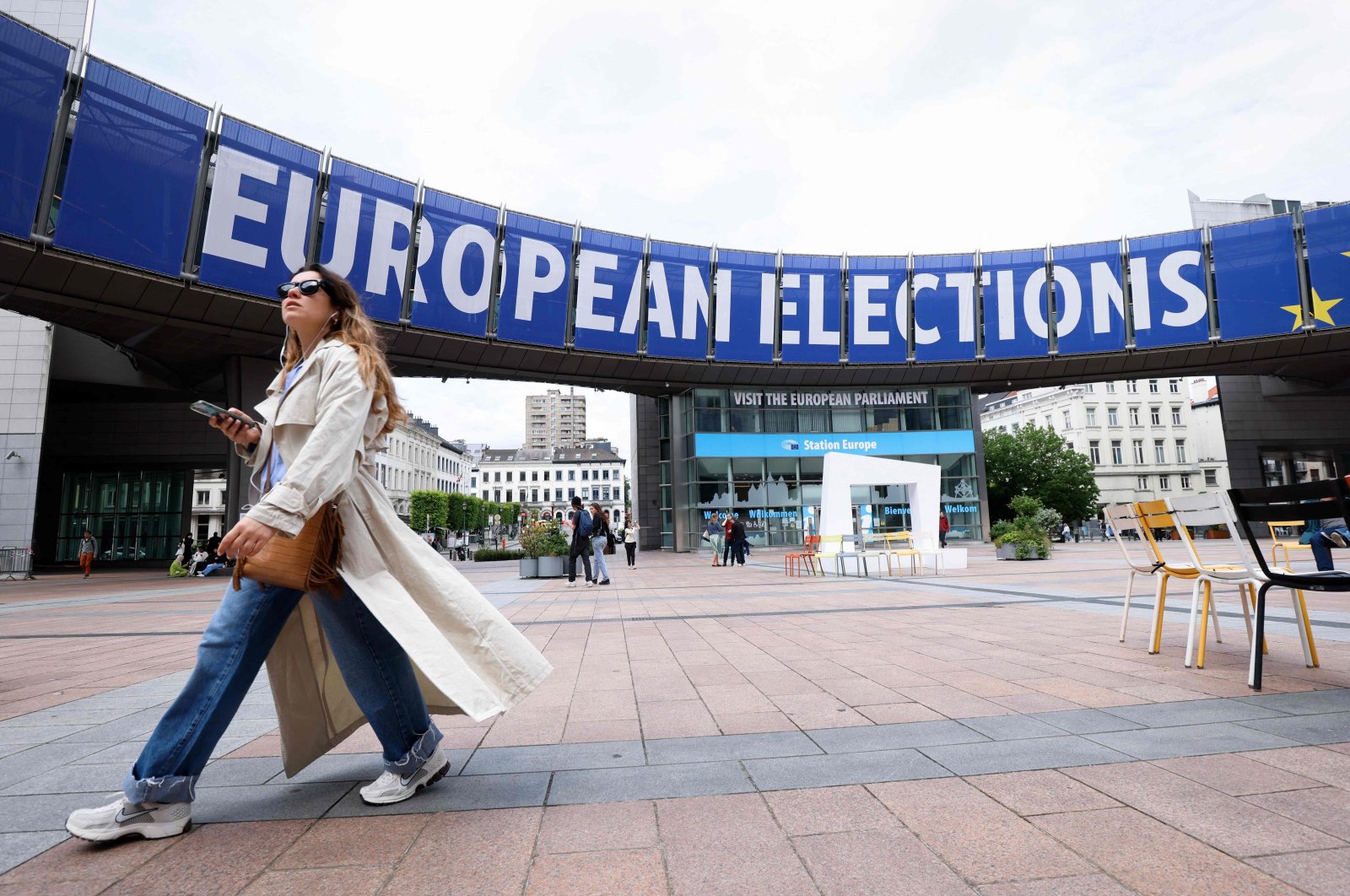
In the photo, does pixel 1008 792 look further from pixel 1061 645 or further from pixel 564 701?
pixel 1061 645

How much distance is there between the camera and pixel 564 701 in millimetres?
4191

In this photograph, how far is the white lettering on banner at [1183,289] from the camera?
29406mm

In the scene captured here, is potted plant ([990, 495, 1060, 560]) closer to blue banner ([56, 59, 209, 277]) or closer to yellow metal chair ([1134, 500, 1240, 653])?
yellow metal chair ([1134, 500, 1240, 653])

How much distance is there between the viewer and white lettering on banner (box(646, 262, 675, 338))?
2897cm

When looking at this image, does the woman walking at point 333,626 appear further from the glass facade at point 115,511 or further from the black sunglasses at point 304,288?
the glass facade at point 115,511

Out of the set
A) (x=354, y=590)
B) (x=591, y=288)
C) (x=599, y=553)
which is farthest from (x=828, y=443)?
(x=354, y=590)

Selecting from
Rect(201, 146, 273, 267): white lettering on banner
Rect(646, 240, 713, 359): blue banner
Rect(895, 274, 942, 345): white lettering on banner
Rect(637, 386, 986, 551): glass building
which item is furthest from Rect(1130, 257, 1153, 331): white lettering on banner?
Rect(201, 146, 273, 267): white lettering on banner

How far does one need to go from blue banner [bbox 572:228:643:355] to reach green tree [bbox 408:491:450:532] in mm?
43148

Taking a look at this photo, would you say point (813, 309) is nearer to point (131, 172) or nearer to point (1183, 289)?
point (1183, 289)

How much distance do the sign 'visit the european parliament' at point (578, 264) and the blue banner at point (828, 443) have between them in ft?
15.2

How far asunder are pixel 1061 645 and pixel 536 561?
1409cm

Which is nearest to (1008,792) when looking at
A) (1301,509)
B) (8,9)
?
(1301,509)

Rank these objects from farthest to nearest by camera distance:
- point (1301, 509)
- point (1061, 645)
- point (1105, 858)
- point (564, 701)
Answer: point (1061, 645)
point (564, 701)
point (1301, 509)
point (1105, 858)

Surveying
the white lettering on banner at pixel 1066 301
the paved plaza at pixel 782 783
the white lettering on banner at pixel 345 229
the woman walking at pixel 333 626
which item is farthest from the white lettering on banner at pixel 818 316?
the woman walking at pixel 333 626
